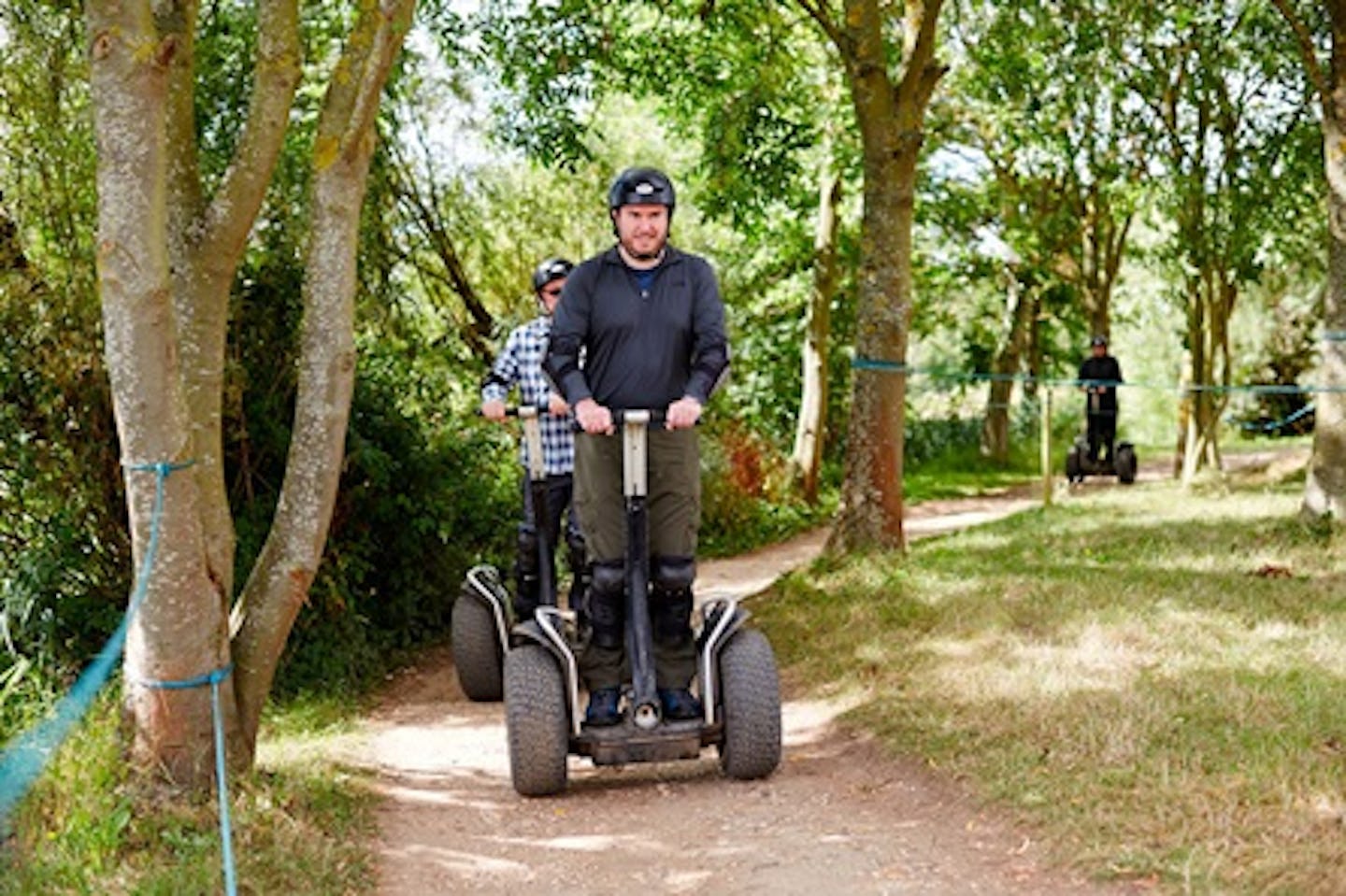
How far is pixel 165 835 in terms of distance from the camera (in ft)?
14.9

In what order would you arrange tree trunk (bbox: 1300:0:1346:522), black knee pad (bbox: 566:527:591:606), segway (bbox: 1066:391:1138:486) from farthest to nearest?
segway (bbox: 1066:391:1138:486) < tree trunk (bbox: 1300:0:1346:522) < black knee pad (bbox: 566:527:591:606)

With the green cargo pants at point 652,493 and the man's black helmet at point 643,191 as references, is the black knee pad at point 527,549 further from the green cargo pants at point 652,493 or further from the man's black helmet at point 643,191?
the man's black helmet at point 643,191

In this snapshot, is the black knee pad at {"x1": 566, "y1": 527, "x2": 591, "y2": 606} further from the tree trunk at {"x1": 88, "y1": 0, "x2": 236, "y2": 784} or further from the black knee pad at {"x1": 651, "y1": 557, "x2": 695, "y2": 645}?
the tree trunk at {"x1": 88, "y1": 0, "x2": 236, "y2": 784}

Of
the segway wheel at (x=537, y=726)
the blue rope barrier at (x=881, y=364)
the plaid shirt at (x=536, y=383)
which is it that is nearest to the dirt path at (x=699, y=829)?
the segway wheel at (x=537, y=726)

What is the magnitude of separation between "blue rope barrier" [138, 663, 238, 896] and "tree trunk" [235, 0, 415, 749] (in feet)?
0.69

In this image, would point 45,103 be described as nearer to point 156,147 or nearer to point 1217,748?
point 156,147

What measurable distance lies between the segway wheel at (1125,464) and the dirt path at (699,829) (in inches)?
415

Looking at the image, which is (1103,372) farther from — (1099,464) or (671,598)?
(671,598)

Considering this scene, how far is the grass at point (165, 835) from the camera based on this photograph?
4277mm

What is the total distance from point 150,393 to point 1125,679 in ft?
12.8

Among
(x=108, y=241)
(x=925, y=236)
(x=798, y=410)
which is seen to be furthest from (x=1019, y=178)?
(x=108, y=241)

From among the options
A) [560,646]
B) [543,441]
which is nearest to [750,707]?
[560,646]

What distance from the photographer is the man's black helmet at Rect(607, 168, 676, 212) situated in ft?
17.8

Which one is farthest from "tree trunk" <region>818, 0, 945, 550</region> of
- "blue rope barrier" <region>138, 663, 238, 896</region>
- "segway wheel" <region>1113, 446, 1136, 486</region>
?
"segway wheel" <region>1113, 446, 1136, 486</region>
